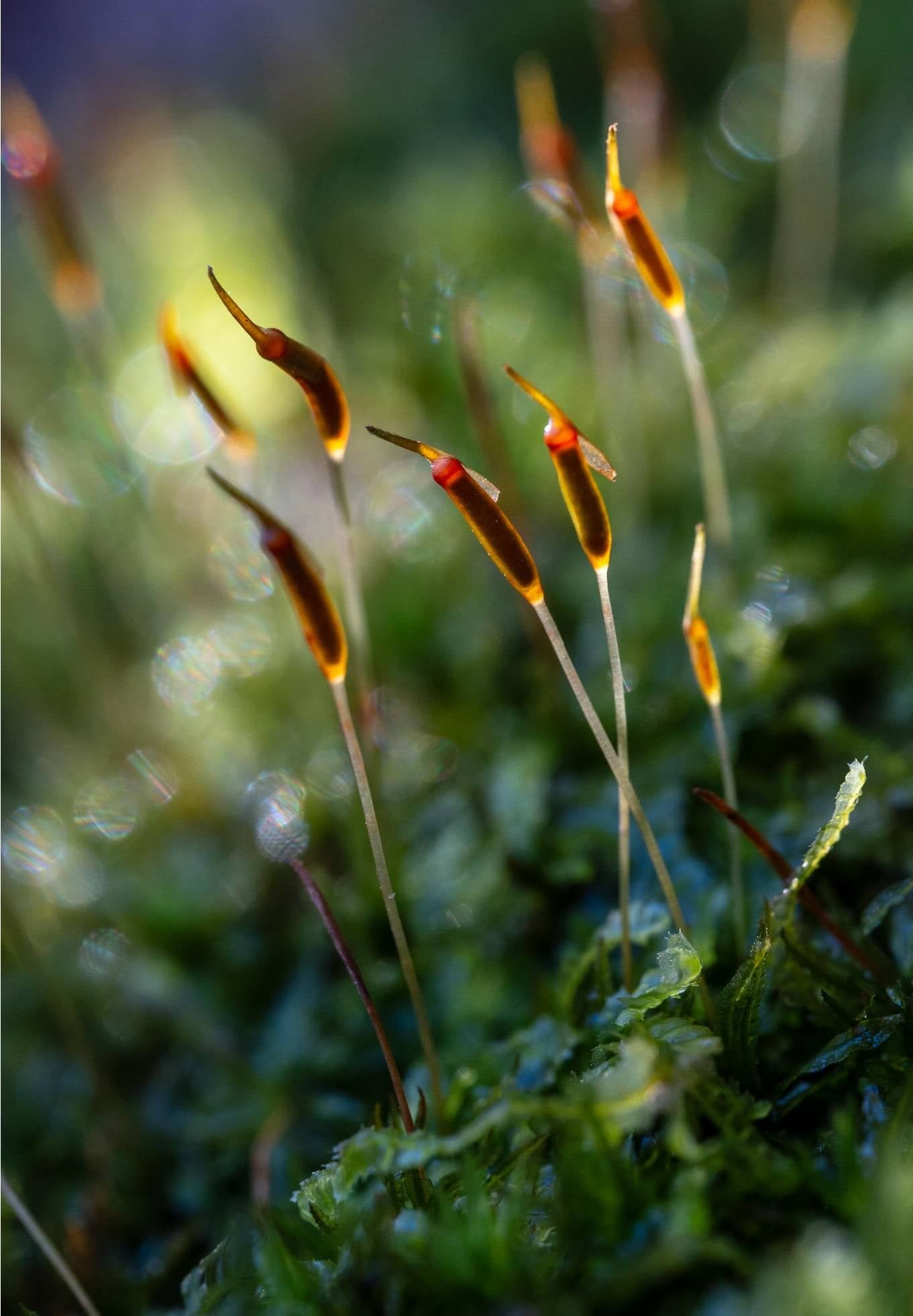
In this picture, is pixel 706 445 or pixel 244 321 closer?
pixel 244 321

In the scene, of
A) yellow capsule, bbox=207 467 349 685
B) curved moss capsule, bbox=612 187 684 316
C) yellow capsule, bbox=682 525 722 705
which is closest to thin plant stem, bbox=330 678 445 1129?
yellow capsule, bbox=207 467 349 685

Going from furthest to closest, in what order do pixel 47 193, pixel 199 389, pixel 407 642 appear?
pixel 407 642
pixel 47 193
pixel 199 389

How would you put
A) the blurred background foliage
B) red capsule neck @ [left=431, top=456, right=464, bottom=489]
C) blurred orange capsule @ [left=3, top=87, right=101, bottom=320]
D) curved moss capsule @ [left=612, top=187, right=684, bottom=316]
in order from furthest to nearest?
blurred orange capsule @ [left=3, top=87, right=101, bottom=320] < the blurred background foliage < curved moss capsule @ [left=612, top=187, right=684, bottom=316] < red capsule neck @ [left=431, top=456, right=464, bottom=489]

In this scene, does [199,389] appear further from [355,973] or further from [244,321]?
[355,973]

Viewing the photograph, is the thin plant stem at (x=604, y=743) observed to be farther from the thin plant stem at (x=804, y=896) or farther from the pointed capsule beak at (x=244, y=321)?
the pointed capsule beak at (x=244, y=321)

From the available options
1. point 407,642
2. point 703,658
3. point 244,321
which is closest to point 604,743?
point 703,658

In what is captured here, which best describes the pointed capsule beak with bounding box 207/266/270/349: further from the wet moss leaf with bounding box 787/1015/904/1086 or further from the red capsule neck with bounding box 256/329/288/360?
the wet moss leaf with bounding box 787/1015/904/1086
